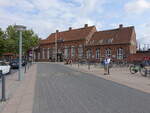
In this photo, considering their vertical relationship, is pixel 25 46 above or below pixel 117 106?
above

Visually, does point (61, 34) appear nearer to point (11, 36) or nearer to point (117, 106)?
point (11, 36)

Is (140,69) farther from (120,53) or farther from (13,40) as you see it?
(13,40)

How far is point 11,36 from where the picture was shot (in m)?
55.2

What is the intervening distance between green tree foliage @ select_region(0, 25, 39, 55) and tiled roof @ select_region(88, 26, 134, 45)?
1906cm

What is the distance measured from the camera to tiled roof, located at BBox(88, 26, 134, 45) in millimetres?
56969

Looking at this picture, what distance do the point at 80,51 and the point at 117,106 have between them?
62551 millimetres

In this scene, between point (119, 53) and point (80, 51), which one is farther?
point (80, 51)

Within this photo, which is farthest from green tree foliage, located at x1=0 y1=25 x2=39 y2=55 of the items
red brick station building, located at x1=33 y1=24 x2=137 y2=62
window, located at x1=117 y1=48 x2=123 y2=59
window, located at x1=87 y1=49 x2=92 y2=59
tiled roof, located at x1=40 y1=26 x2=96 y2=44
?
window, located at x1=117 y1=48 x2=123 y2=59

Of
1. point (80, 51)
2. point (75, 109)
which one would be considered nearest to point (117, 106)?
point (75, 109)

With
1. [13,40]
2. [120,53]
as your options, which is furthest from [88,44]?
[13,40]

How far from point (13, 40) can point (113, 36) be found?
1097 inches

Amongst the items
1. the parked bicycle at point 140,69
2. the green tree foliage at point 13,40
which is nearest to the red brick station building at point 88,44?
the green tree foliage at point 13,40

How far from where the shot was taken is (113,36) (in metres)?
60.8

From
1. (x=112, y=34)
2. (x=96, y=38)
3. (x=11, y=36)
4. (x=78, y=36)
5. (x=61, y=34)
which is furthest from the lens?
(x=61, y=34)
